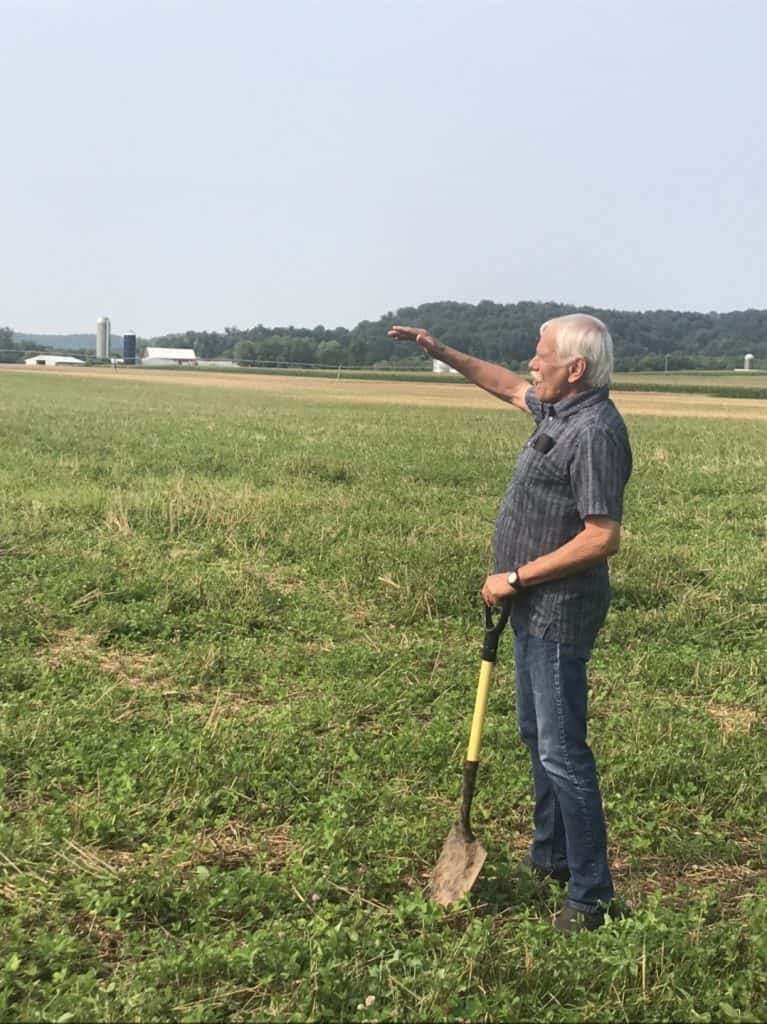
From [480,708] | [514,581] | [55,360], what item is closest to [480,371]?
[514,581]

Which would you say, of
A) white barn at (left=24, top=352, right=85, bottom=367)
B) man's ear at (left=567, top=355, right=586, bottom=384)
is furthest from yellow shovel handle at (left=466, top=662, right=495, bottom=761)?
white barn at (left=24, top=352, right=85, bottom=367)

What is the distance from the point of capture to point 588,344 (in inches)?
130

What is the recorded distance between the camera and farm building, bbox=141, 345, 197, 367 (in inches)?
6594

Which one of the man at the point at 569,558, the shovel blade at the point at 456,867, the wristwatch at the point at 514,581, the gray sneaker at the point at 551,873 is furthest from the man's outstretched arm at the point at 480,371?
the gray sneaker at the point at 551,873

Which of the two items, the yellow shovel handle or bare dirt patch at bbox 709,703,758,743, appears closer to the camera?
the yellow shovel handle

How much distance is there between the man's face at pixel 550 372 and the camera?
132 inches

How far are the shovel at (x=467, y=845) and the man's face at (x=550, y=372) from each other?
0.86 metres

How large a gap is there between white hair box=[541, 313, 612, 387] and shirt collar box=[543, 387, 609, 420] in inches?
1.2

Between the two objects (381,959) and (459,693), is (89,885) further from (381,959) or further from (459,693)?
(459,693)

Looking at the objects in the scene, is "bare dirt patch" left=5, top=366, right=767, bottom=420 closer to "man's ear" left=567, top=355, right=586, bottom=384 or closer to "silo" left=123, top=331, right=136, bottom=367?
"man's ear" left=567, top=355, right=586, bottom=384

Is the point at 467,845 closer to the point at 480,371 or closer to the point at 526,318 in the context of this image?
the point at 480,371

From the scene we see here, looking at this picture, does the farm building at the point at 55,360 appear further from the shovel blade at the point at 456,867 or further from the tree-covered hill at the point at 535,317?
the shovel blade at the point at 456,867

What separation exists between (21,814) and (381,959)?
203 cm

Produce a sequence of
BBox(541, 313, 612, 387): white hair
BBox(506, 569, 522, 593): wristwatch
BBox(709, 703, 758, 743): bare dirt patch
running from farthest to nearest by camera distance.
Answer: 1. BBox(709, 703, 758, 743): bare dirt patch
2. BBox(506, 569, 522, 593): wristwatch
3. BBox(541, 313, 612, 387): white hair
